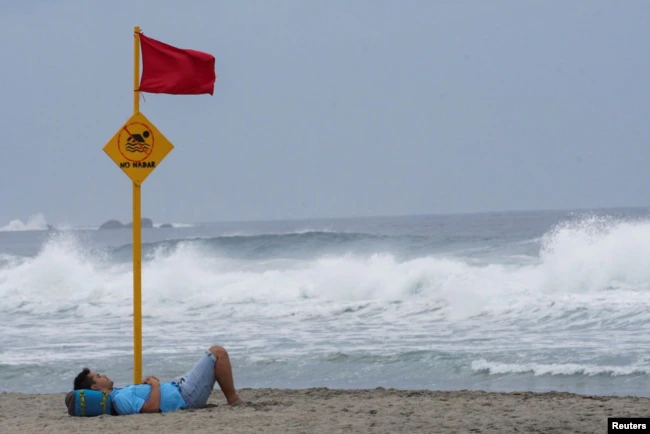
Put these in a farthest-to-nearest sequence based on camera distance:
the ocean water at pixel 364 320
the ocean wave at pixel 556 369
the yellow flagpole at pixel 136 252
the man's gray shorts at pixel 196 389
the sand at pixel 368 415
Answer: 1. the ocean water at pixel 364 320
2. the ocean wave at pixel 556 369
3. the yellow flagpole at pixel 136 252
4. the man's gray shorts at pixel 196 389
5. the sand at pixel 368 415

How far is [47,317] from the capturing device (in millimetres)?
21094

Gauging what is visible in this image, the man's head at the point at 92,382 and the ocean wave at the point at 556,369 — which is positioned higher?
the man's head at the point at 92,382

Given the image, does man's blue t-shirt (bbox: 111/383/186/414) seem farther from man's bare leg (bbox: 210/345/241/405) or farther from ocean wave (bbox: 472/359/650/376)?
ocean wave (bbox: 472/359/650/376)

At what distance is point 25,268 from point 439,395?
22410mm

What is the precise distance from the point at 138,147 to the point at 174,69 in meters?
0.93

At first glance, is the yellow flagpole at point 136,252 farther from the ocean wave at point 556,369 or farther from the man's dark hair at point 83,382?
the ocean wave at point 556,369

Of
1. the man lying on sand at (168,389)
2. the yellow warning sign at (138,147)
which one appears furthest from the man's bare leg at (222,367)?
the yellow warning sign at (138,147)

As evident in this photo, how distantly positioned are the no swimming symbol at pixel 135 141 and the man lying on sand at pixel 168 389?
6.57 ft

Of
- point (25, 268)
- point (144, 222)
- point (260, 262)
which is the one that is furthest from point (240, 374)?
point (144, 222)

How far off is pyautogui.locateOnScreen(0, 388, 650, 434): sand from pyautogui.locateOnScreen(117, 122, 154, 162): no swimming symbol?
247 centimetres

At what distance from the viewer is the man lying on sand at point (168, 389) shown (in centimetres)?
891

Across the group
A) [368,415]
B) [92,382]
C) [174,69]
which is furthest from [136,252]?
[368,415]

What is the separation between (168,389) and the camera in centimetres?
906

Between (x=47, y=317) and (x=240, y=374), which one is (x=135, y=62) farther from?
(x=47, y=317)
